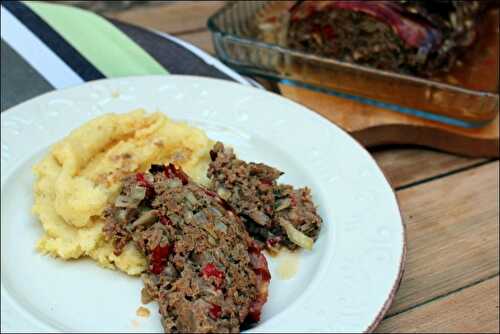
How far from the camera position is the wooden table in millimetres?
1841

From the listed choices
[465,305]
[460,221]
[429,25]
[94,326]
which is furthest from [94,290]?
[429,25]

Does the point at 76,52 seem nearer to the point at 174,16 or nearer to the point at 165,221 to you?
the point at 174,16

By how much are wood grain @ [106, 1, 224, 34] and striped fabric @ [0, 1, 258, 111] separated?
1.57ft

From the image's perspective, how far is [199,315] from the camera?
139cm

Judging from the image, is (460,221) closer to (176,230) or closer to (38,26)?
(176,230)

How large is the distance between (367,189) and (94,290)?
762mm

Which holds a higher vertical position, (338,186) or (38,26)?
(38,26)

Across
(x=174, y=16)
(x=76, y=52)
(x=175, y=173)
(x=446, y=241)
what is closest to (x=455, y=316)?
(x=446, y=241)

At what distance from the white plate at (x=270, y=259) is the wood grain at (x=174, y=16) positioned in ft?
3.25

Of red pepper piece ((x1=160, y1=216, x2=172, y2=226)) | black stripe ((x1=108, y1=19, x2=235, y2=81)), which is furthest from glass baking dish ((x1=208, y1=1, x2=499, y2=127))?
red pepper piece ((x1=160, y1=216, x2=172, y2=226))

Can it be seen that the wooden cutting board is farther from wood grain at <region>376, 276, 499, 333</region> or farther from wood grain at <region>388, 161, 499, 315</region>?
wood grain at <region>376, 276, 499, 333</region>

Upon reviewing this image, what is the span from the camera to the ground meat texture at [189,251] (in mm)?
1438

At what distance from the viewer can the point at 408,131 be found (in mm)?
2475

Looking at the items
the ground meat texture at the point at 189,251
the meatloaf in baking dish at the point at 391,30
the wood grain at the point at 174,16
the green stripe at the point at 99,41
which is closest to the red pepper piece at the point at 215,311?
the ground meat texture at the point at 189,251
